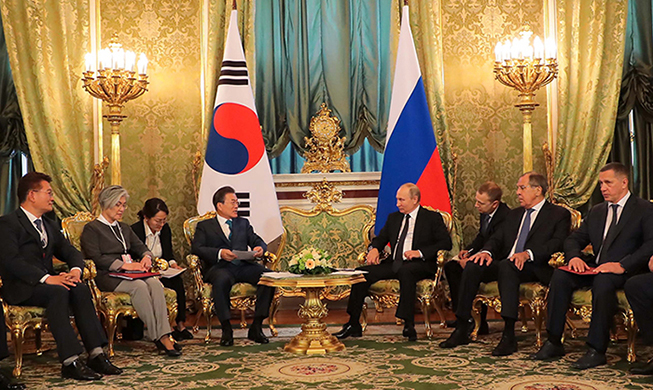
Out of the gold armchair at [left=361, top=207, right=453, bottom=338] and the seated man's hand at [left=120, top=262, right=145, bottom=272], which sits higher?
the seated man's hand at [left=120, top=262, right=145, bottom=272]

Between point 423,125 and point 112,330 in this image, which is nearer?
point 112,330

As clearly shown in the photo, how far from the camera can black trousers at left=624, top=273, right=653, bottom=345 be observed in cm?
457

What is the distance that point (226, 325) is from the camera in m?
5.89

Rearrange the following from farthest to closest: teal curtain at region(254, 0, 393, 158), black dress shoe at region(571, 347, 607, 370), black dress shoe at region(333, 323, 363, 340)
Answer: teal curtain at region(254, 0, 393, 158)
black dress shoe at region(333, 323, 363, 340)
black dress shoe at region(571, 347, 607, 370)

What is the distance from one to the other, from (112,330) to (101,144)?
278cm

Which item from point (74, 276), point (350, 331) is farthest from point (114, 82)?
point (350, 331)

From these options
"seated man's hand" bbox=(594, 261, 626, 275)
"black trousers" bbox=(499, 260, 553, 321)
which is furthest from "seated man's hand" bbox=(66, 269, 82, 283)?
"seated man's hand" bbox=(594, 261, 626, 275)

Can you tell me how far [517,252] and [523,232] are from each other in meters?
0.17

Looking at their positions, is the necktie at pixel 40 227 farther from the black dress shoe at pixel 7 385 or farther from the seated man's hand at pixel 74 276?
the black dress shoe at pixel 7 385

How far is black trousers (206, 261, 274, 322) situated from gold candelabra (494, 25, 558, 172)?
282cm

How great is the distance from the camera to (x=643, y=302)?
4.61 m

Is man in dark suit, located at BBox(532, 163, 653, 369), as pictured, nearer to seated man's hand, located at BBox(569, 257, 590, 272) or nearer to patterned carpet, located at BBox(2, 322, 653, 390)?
seated man's hand, located at BBox(569, 257, 590, 272)

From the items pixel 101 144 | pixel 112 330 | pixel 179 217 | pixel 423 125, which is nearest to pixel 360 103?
pixel 423 125

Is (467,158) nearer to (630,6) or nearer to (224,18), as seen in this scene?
(630,6)
